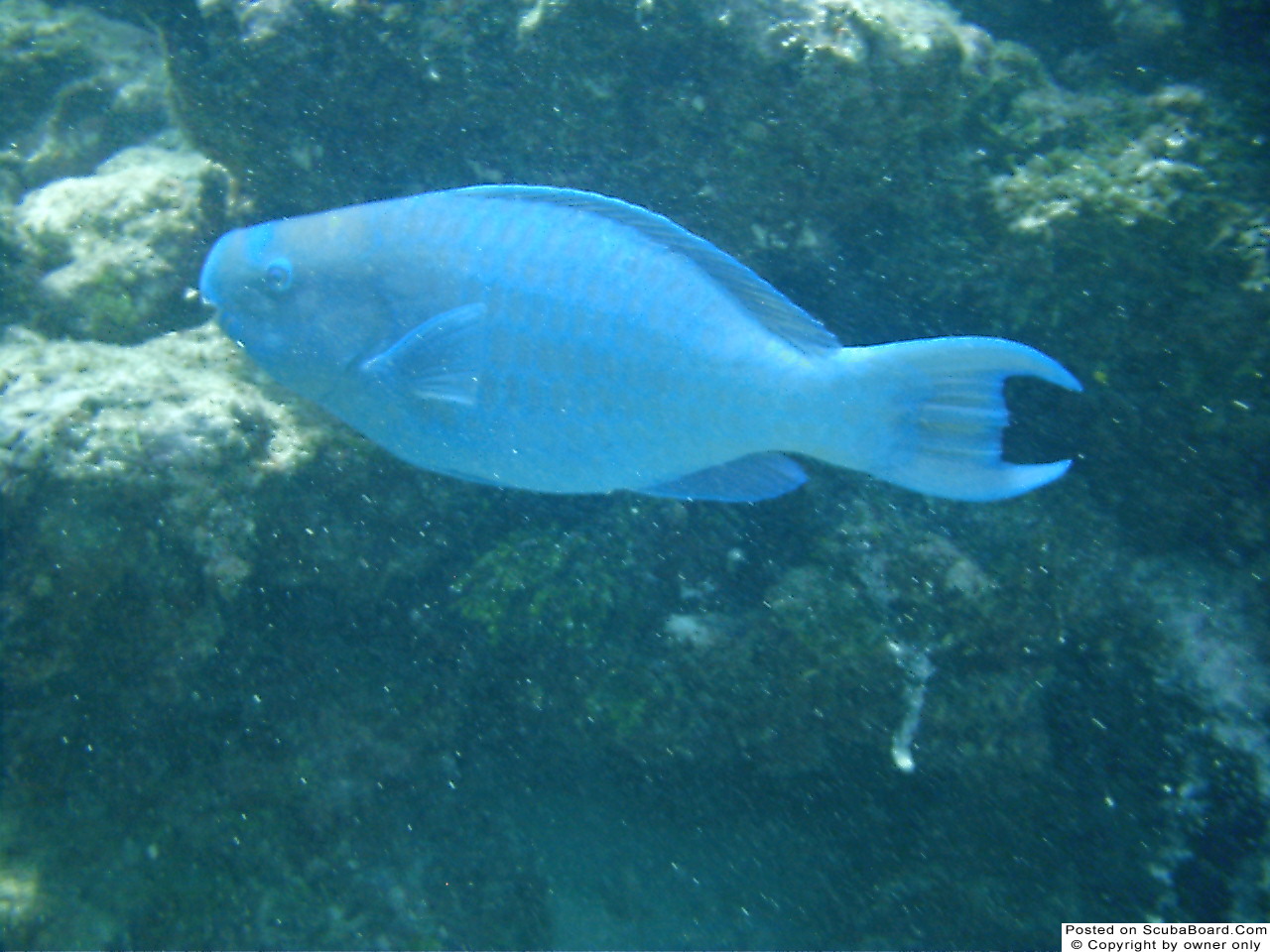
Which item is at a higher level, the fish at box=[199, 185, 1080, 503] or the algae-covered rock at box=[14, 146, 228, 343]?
the fish at box=[199, 185, 1080, 503]

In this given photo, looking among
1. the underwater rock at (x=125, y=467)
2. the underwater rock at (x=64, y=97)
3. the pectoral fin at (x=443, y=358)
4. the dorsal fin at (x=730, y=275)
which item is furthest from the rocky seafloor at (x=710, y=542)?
the underwater rock at (x=64, y=97)

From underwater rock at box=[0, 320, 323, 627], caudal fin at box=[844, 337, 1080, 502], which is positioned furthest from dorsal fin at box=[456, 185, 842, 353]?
underwater rock at box=[0, 320, 323, 627]

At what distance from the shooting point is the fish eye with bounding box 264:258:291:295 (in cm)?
229

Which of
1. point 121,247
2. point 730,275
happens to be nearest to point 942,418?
point 730,275

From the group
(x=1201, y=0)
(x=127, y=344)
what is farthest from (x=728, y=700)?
(x=1201, y=0)

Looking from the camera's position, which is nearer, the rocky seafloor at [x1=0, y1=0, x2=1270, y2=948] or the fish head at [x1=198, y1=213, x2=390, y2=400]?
the fish head at [x1=198, y1=213, x2=390, y2=400]

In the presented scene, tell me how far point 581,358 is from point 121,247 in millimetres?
2991

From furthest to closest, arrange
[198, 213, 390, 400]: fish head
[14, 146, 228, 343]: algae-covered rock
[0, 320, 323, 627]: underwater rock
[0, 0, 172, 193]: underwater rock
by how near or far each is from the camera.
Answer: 1. [0, 0, 172, 193]: underwater rock
2. [14, 146, 228, 343]: algae-covered rock
3. [0, 320, 323, 627]: underwater rock
4. [198, 213, 390, 400]: fish head

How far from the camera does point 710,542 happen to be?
9.94ft

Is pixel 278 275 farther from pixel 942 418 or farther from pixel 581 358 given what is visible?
pixel 942 418

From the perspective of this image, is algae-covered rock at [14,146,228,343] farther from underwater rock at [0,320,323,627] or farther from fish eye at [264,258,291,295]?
fish eye at [264,258,291,295]

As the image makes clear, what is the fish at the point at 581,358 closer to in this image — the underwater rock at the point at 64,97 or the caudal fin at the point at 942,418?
the caudal fin at the point at 942,418

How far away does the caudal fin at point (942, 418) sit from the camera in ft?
5.92

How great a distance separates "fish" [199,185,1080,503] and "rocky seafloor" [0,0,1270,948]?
27.1 inches
